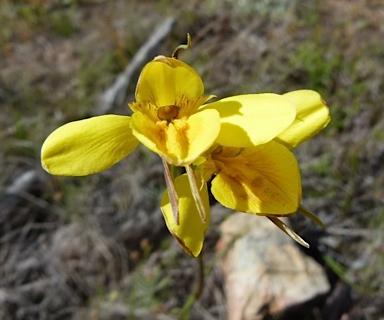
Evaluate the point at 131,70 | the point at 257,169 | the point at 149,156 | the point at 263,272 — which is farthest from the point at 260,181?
the point at 131,70

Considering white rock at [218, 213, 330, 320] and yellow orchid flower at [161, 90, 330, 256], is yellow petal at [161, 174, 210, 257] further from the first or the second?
white rock at [218, 213, 330, 320]

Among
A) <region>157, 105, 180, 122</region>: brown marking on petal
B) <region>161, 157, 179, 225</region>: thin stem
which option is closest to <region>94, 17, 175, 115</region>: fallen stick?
<region>157, 105, 180, 122</region>: brown marking on petal

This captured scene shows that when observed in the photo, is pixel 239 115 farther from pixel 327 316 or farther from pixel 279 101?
pixel 327 316

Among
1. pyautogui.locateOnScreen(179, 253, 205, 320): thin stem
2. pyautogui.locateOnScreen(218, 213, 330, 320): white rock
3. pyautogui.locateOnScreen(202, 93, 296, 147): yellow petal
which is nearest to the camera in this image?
pyautogui.locateOnScreen(202, 93, 296, 147): yellow petal

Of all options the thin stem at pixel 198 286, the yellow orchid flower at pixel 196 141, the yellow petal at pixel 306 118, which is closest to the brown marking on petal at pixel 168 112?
the yellow orchid flower at pixel 196 141

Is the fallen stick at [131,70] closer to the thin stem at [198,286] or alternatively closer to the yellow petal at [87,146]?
the thin stem at [198,286]

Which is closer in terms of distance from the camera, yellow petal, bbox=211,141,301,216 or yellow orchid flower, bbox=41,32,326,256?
yellow orchid flower, bbox=41,32,326,256

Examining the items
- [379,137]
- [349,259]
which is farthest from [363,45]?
[349,259]
